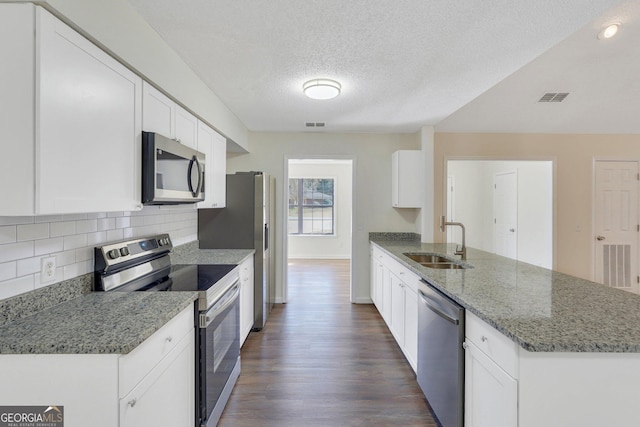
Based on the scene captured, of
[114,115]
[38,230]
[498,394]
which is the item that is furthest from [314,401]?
[114,115]

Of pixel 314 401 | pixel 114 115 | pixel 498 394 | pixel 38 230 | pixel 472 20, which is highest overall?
pixel 472 20

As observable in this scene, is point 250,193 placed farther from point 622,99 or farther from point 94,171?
point 622,99

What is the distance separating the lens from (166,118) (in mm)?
1894

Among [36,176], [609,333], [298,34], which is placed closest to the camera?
[36,176]

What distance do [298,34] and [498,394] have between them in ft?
6.88

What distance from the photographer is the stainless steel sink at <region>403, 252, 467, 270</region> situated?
8.82 feet

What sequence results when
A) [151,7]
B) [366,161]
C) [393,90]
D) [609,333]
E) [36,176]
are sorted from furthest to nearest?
1. [366,161]
2. [393,90]
3. [151,7]
4. [609,333]
5. [36,176]

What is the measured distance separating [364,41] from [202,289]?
1780 millimetres

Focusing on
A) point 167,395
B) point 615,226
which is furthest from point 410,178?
point 167,395

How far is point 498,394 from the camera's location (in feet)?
4.08

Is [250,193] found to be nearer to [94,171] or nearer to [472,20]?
[94,171]

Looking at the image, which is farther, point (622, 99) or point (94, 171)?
point (622, 99)

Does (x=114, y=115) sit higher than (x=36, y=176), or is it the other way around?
(x=114, y=115)

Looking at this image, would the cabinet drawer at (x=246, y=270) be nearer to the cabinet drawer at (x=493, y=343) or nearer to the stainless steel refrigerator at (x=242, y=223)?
the stainless steel refrigerator at (x=242, y=223)
